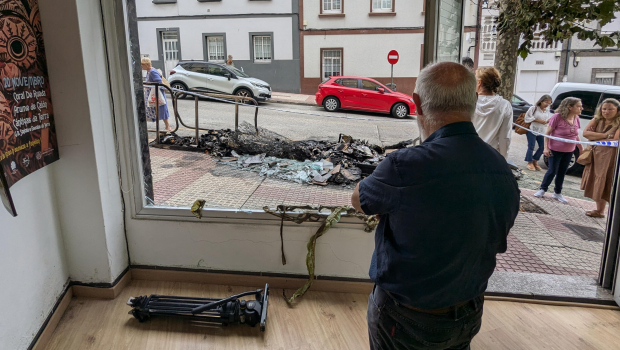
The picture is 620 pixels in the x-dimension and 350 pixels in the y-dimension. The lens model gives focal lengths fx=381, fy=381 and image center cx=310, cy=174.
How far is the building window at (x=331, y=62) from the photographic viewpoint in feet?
25.5

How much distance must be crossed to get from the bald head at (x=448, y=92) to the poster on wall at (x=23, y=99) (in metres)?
1.58

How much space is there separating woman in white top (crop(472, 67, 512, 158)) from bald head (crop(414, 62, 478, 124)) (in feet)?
7.02

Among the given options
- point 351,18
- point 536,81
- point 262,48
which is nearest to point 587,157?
point 351,18

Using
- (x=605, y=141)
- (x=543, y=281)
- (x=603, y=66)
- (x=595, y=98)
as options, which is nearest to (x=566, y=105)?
(x=605, y=141)

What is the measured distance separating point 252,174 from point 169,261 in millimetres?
1626

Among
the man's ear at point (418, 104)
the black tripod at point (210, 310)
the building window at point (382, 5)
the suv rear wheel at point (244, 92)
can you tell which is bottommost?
the black tripod at point (210, 310)

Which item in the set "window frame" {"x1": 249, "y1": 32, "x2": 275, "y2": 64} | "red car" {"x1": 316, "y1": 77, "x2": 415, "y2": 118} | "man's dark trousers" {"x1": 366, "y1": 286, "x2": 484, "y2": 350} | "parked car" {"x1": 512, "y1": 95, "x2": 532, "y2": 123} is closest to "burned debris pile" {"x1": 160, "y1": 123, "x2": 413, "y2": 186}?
"window frame" {"x1": 249, "y1": 32, "x2": 275, "y2": 64}

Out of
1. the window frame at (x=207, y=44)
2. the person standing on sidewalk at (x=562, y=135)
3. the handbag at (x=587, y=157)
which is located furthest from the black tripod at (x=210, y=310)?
the window frame at (x=207, y=44)

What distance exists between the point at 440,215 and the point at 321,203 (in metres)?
1.57

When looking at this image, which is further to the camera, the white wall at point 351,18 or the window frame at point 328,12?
the window frame at point 328,12

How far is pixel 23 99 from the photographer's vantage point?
1.69m

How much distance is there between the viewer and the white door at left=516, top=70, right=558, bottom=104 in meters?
13.5

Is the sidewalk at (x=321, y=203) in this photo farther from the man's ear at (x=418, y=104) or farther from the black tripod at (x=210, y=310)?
the man's ear at (x=418, y=104)

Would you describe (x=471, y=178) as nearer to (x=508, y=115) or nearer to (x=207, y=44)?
(x=508, y=115)
